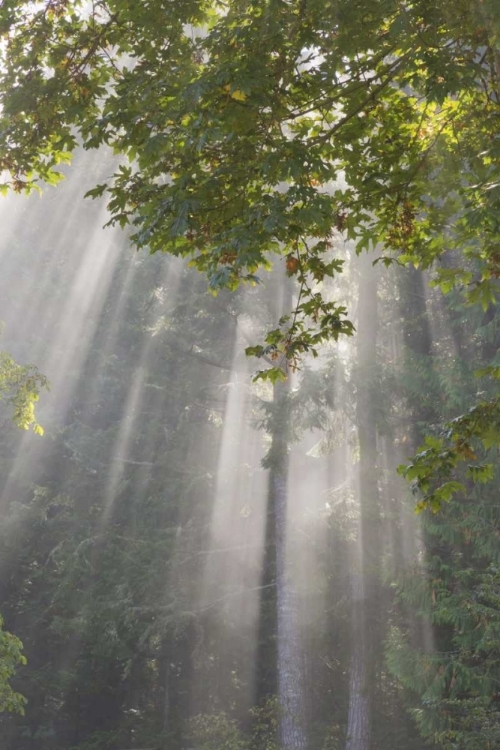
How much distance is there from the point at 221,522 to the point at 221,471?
1.38 m

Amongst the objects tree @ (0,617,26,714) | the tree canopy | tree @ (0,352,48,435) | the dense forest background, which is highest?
the dense forest background

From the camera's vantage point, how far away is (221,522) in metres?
17.7

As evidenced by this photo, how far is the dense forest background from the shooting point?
1416 cm

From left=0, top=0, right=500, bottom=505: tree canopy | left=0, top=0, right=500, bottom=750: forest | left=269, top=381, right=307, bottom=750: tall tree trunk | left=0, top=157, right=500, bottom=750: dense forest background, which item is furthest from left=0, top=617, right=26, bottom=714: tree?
left=269, top=381, right=307, bottom=750: tall tree trunk

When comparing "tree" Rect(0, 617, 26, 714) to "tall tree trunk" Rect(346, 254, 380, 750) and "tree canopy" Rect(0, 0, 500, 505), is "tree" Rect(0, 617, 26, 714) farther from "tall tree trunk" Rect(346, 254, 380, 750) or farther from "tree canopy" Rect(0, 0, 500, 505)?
"tall tree trunk" Rect(346, 254, 380, 750)

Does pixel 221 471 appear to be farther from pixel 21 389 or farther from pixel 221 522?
pixel 21 389

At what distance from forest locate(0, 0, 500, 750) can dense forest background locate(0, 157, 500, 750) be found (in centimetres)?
6

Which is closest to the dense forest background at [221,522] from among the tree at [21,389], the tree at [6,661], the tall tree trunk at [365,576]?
the tall tree trunk at [365,576]

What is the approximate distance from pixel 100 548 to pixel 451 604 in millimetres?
8017

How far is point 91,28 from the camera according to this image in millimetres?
4914

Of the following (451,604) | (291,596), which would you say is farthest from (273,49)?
(291,596)

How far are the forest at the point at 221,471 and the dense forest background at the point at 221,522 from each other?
0.06 m

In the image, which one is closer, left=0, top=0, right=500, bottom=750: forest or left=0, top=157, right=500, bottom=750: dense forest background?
left=0, top=0, right=500, bottom=750: forest

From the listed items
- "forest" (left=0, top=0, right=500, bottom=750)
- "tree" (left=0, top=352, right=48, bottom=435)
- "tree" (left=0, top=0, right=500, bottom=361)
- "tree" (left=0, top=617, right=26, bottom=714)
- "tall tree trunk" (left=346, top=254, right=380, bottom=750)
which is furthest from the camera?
"tall tree trunk" (left=346, top=254, right=380, bottom=750)
